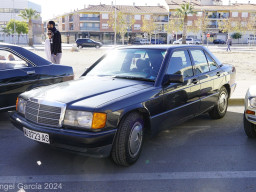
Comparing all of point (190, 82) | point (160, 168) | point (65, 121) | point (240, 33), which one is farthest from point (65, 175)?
point (240, 33)

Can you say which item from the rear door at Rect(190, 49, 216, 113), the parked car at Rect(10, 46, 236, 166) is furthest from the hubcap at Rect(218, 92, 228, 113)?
the parked car at Rect(10, 46, 236, 166)

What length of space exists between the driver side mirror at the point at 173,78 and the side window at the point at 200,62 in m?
1.03

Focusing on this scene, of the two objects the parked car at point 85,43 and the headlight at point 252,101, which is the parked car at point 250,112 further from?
the parked car at point 85,43

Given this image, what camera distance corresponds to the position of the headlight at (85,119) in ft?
10.9

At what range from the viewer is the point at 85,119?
11.0ft

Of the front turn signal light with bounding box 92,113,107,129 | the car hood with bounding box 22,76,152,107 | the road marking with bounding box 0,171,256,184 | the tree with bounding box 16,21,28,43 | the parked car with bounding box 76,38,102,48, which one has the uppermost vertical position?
the tree with bounding box 16,21,28,43

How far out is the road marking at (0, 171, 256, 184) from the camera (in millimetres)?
3443

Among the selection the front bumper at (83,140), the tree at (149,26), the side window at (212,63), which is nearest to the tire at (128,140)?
the front bumper at (83,140)

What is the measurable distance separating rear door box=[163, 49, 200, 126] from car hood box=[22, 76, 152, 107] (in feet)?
1.45

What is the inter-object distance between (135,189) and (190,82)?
7.28 ft

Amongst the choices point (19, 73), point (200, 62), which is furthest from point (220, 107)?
point (19, 73)

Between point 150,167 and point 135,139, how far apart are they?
408 millimetres

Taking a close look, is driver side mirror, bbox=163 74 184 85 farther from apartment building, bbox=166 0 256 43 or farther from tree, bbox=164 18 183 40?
apartment building, bbox=166 0 256 43

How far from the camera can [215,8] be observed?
7756cm
